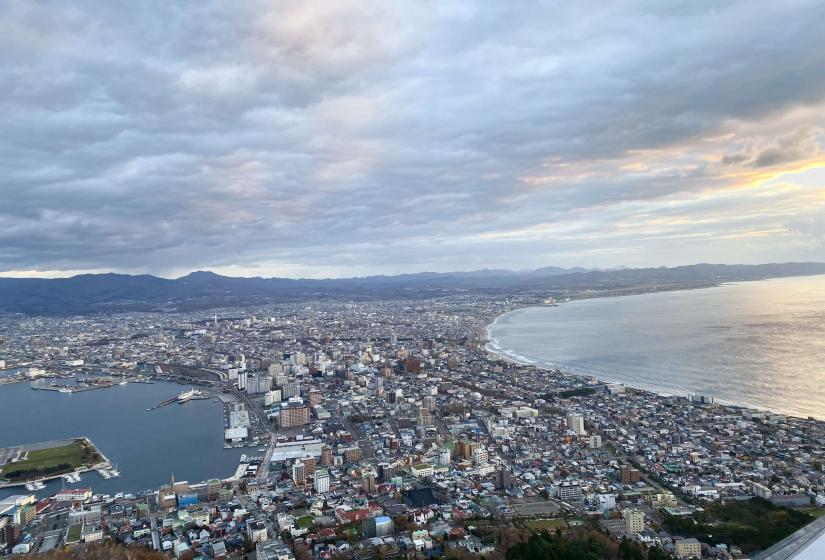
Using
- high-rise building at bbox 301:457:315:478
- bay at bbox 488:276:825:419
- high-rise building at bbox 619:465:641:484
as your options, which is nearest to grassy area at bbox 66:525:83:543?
high-rise building at bbox 301:457:315:478

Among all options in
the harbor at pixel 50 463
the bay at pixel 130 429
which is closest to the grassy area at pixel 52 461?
the harbor at pixel 50 463

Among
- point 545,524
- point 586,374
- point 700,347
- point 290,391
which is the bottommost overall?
point 545,524

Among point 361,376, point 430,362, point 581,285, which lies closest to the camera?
point 361,376

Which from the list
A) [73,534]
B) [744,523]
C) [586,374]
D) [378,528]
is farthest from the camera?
[586,374]

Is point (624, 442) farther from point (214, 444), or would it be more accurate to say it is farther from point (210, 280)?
point (210, 280)

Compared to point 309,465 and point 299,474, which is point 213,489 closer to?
point 299,474

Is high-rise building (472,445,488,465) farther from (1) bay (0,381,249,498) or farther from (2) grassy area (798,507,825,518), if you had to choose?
(2) grassy area (798,507,825,518)

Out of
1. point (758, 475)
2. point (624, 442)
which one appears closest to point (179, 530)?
point (624, 442)

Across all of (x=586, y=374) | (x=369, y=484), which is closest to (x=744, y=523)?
(x=369, y=484)
